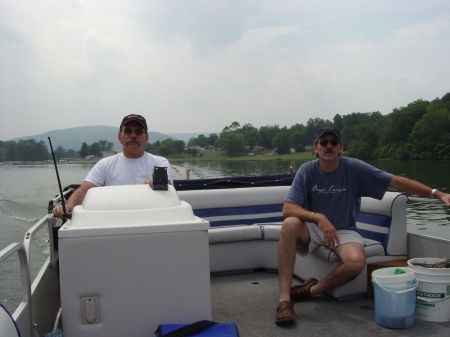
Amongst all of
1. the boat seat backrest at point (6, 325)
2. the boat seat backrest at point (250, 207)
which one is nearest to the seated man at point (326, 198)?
the boat seat backrest at point (250, 207)

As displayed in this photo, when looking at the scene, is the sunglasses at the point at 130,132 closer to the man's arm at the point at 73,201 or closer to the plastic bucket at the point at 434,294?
the man's arm at the point at 73,201

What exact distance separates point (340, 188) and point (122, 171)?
1451 mm

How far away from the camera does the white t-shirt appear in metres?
2.95

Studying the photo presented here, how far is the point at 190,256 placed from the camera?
1932mm

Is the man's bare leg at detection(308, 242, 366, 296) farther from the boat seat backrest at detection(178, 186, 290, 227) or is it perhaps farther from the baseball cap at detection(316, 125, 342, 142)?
the boat seat backrest at detection(178, 186, 290, 227)

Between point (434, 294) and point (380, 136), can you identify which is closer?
point (434, 294)

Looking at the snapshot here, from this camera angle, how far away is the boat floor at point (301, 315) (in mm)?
2621

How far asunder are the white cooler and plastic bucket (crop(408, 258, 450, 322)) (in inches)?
56.5

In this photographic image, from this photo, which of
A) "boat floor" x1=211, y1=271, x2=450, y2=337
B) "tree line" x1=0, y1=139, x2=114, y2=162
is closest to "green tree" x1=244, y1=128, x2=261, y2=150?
"tree line" x1=0, y1=139, x2=114, y2=162

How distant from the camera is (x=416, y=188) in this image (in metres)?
2.99

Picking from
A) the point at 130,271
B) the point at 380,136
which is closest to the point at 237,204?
the point at 130,271

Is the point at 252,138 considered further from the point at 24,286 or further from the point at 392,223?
the point at 24,286

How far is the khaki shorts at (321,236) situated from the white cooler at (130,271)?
135 centimetres

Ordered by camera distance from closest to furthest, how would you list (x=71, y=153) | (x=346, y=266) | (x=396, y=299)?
(x=396, y=299) → (x=346, y=266) → (x=71, y=153)
